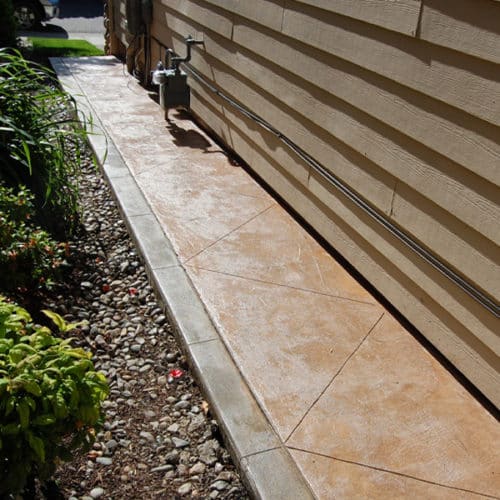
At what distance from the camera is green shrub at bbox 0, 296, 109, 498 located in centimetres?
164

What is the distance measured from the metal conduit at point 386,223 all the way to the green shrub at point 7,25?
5543 millimetres

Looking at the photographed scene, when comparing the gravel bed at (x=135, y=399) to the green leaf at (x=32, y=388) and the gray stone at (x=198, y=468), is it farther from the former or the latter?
the green leaf at (x=32, y=388)

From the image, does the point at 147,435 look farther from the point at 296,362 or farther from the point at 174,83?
the point at 174,83

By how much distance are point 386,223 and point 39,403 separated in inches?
83.4

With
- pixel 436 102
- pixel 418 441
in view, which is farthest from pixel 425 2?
pixel 418 441

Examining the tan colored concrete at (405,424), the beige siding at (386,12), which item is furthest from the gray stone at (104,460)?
the beige siding at (386,12)

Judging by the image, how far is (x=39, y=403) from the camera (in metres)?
1.70

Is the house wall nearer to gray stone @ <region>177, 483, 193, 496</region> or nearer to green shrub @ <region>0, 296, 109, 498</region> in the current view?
gray stone @ <region>177, 483, 193, 496</region>

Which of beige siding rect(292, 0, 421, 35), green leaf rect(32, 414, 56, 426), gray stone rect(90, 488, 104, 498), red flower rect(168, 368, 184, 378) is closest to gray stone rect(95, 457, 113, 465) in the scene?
gray stone rect(90, 488, 104, 498)

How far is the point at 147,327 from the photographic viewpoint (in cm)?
325

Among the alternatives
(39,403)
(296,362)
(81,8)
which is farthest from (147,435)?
(81,8)

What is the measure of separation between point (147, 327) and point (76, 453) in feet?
3.15

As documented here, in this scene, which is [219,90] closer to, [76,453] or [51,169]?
[51,169]

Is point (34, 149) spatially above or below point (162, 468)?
above
